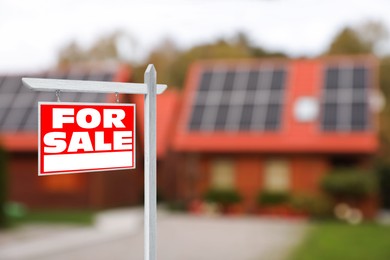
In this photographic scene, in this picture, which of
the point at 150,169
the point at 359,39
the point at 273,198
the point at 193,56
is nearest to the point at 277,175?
the point at 273,198

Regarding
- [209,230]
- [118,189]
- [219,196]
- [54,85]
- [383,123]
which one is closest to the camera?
[54,85]

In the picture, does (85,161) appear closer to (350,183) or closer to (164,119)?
(350,183)

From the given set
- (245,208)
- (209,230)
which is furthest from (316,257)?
(245,208)

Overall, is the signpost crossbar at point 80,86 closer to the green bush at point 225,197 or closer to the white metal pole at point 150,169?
the white metal pole at point 150,169

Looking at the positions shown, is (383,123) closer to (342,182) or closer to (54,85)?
(342,182)

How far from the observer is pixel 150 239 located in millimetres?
5988

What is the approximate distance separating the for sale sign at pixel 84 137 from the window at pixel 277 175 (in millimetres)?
16221

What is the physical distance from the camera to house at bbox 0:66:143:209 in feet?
75.9

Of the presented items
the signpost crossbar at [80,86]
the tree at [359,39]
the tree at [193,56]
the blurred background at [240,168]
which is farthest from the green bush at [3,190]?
the tree at [359,39]

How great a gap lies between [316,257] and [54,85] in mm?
9186

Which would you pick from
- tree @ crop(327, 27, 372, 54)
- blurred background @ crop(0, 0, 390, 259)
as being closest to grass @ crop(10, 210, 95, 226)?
blurred background @ crop(0, 0, 390, 259)

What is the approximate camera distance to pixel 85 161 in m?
5.66

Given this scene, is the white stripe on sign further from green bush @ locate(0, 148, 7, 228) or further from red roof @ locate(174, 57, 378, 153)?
red roof @ locate(174, 57, 378, 153)

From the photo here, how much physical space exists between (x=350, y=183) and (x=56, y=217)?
1017 centimetres
